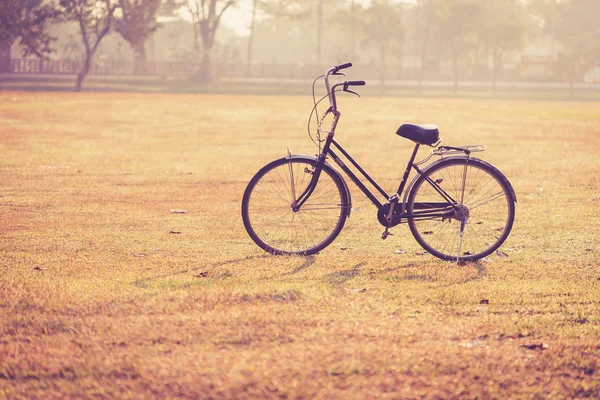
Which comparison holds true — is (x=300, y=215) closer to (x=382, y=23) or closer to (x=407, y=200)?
(x=407, y=200)

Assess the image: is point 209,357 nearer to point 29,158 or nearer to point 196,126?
point 29,158

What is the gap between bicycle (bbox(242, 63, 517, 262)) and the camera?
6785 millimetres

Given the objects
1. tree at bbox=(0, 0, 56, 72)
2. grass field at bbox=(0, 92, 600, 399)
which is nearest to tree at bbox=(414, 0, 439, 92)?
tree at bbox=(0, 0, 56, 72)

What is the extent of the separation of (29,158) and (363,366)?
41.5 ft

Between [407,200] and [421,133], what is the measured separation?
62cm

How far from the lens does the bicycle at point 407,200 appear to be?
679 centimetres

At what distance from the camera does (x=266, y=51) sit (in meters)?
138

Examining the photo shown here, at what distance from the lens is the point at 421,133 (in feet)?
21.6

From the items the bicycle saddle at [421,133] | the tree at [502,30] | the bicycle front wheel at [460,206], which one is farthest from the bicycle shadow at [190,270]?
the tree at [502,30]

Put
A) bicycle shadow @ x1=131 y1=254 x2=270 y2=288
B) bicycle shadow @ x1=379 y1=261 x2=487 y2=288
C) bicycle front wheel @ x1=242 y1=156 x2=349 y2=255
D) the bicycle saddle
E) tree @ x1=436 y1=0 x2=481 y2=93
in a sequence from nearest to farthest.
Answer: bicycle shadow @ x1=131 y1=254 x2=270 y2=288 → bicycle shadow @ x1=379 y1=261 x2=487 y2=288 → the bicycle saddle → bicycle front wheel @ x1=242 y1=156 x2=349 y2=255 → tree @ x1=436 y1=0 x2=481 y2=93

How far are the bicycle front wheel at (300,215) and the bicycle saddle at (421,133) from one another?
0.67 m

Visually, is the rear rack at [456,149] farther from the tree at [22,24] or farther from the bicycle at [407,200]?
the tree at [22,24]

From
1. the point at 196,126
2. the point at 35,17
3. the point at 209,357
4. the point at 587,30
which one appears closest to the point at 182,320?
the point at 209,357

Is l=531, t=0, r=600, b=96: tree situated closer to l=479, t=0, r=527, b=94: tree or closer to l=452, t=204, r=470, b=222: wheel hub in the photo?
l=479, t=0, r=527, b=94: tree
